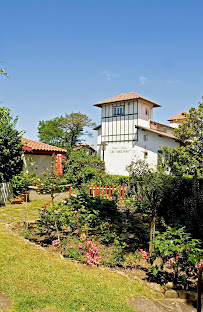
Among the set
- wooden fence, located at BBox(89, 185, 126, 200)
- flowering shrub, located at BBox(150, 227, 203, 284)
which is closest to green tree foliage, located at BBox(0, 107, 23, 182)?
wooden fence, located at BBox(89, 185, 126, 200)

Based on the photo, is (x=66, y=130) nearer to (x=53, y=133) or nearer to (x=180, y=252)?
(x=53, y=133)

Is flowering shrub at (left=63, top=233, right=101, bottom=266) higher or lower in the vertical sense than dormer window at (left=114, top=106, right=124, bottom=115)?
lower

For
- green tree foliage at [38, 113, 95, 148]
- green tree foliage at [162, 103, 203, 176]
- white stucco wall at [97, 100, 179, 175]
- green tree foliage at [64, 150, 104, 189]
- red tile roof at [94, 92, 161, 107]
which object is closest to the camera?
green tree foliage at [64, 150, 104, 189]

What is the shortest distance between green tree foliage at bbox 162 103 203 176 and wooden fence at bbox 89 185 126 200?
7678 mm

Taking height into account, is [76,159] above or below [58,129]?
below

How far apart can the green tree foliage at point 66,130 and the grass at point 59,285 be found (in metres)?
33.1

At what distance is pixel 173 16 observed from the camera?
9008mm

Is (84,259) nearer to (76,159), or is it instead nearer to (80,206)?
(80,206)

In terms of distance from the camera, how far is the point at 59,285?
4.05 meters

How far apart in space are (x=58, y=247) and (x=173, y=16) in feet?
26.5

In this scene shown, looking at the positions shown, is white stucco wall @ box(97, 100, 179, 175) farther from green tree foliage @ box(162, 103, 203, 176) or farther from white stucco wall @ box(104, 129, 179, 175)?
green tree foliage @ box(162, 103, 203, 176)

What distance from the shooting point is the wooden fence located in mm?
14206

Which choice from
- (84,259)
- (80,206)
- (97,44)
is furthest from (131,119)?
(84,259)

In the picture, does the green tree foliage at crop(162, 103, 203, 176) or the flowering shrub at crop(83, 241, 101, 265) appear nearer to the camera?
the flowering shrub at crop(83, 241, 101, 265)
